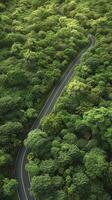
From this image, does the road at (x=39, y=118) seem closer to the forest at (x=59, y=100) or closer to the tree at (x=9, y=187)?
the forest at (x=59, y=100)

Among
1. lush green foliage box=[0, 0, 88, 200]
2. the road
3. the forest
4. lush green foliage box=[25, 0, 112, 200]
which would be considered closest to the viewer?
lush green foliage box=[25, 0, 112, 200]

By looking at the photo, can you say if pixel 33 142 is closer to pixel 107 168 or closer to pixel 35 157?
pixel 35 157

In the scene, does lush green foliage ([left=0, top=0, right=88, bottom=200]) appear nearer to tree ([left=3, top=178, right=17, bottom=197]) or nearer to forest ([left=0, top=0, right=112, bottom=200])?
forest ([left=0, top=0, right=112, bottom=200])

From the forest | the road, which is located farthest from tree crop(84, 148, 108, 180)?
the road

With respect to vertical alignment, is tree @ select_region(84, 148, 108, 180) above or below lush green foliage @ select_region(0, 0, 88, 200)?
below

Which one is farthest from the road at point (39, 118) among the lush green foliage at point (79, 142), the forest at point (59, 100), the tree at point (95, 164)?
the tree at point (95, 164)

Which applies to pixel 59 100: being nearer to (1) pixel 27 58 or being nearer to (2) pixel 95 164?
(1) pixel 27 58

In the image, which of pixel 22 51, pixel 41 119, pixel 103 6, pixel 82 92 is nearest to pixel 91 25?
pixel 103 6

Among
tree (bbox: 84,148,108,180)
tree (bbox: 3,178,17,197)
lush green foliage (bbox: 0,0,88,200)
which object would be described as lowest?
tree (bbox: 84,148,108,180)
